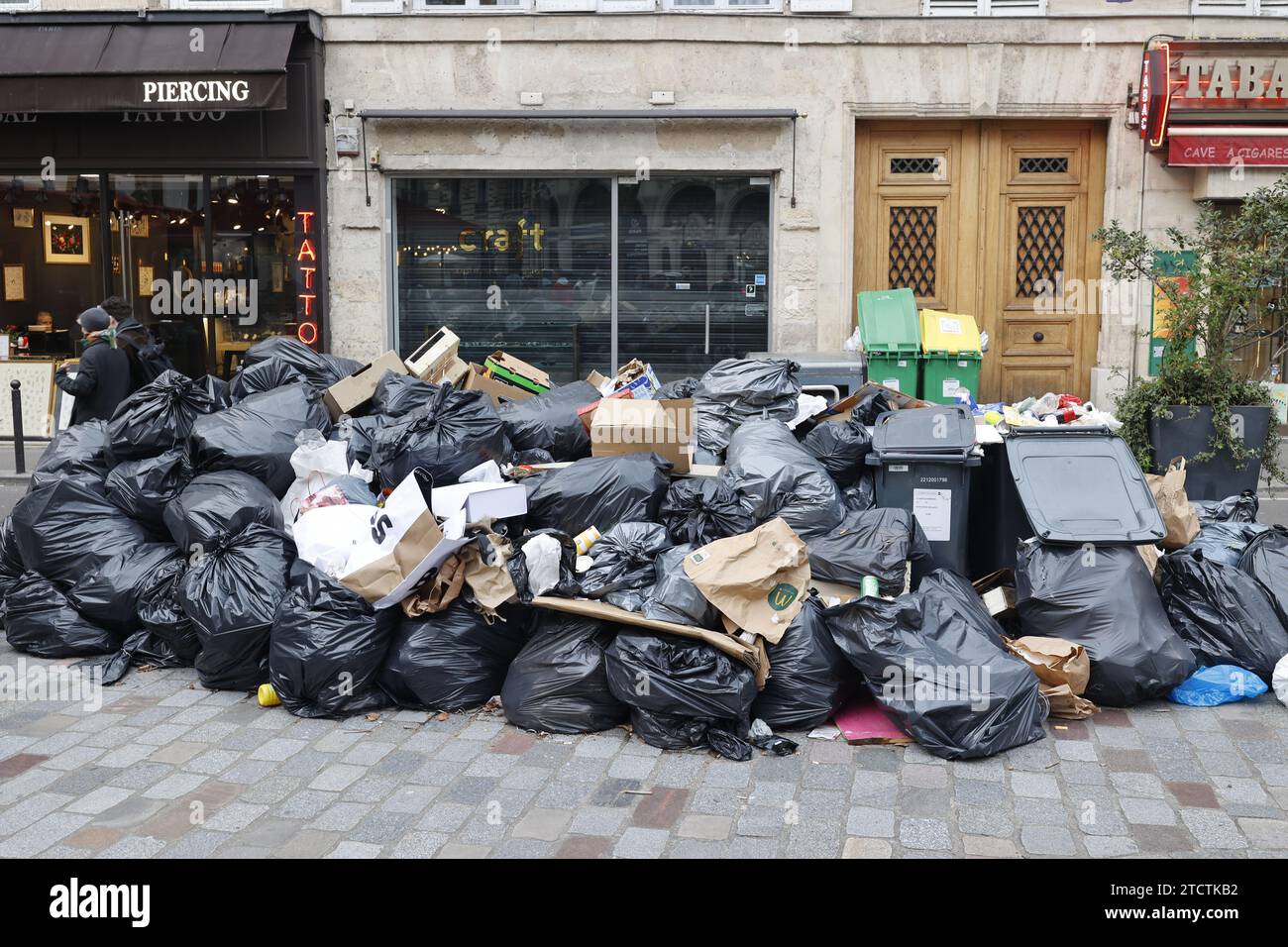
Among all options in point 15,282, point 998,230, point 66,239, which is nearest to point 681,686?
point 998,230

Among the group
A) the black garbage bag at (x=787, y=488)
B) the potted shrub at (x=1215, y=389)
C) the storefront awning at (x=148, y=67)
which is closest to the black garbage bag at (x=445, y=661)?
the black garbage bag at (x=787, y=488)

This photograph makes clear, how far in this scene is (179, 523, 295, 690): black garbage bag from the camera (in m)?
5.28

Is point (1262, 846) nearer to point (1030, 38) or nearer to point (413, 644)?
point (413, 644)

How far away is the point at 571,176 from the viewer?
39.5 feet

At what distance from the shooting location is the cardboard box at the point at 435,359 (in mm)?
7625

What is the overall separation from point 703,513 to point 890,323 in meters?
4.50

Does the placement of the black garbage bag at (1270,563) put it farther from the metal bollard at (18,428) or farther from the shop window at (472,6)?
the metal bollard at (18,428)

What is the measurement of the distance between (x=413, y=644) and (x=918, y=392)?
5597 mm

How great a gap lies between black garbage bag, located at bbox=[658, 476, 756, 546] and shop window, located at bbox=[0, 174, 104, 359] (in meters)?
9.27

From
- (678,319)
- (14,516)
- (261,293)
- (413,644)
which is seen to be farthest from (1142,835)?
(261,293)

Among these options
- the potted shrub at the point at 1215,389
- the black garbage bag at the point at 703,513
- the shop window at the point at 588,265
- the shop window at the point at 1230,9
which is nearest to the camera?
the black garbage bag at the point at 703,513

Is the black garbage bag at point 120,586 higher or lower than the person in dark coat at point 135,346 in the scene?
lower

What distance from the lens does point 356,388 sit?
704cm

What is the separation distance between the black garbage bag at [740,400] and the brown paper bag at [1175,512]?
6.70 ft
